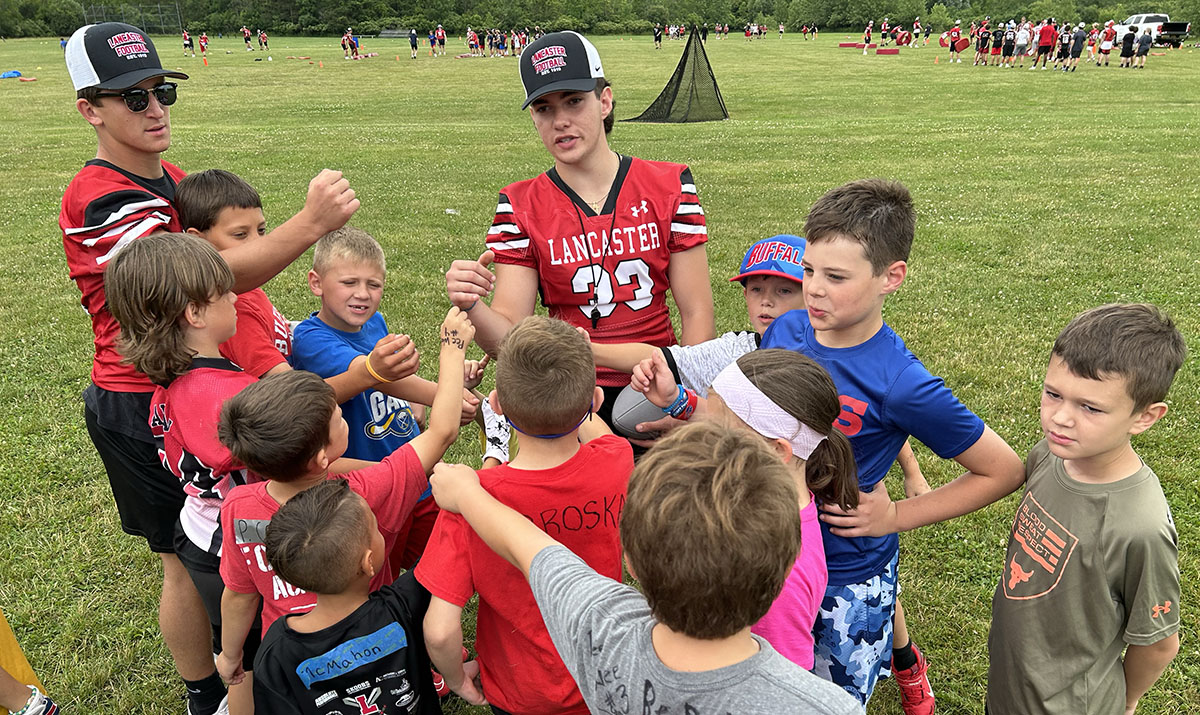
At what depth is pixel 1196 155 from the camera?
1466cm

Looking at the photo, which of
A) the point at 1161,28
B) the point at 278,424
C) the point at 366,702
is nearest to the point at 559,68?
the point at 278,424

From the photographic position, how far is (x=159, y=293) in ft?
8.49

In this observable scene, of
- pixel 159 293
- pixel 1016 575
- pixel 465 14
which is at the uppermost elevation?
pixel 465 14

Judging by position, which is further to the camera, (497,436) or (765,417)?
(497,436)

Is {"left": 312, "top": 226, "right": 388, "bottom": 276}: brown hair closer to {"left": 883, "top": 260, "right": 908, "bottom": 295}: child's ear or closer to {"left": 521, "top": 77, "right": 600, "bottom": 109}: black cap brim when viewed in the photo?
{"left": 521, "top": 77, "right": 600, "bottom": 109}: black cap brim

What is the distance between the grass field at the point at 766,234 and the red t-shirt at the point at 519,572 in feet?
6.47

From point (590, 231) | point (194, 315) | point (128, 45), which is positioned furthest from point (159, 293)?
point (590, 231)

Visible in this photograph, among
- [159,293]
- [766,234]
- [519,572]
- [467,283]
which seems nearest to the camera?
→ [519,572]

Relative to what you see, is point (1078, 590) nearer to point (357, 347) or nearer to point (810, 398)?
point (810, 398)

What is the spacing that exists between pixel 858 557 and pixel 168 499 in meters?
2.78

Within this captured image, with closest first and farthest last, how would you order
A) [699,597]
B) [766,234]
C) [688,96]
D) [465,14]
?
1. [699,597]
2. [766,234]
3. [688,96]
4. [465,14]

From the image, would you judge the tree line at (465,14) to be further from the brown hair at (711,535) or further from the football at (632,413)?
the brown hair at (711,535)

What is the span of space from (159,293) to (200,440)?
528mm

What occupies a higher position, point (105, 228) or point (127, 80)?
point (127, 80)
